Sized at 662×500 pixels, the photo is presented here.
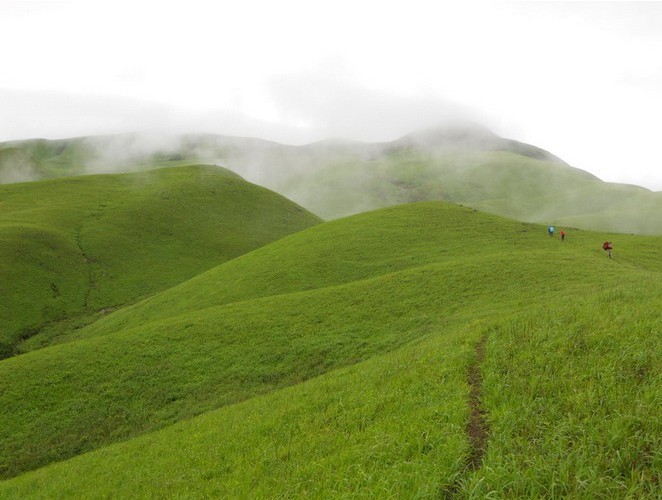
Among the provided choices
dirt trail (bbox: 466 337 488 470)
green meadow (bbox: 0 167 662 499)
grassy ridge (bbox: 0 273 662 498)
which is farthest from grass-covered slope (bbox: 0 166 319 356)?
dirt trail (bbox: 466 337 488 470)

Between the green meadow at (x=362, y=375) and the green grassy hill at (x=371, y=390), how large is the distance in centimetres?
7

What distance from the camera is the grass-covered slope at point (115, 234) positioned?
6091 centimetres

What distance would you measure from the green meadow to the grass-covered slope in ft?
3.75

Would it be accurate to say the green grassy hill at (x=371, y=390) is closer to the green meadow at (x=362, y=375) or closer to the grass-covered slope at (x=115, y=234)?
the green meadow at (x=362, y=375)

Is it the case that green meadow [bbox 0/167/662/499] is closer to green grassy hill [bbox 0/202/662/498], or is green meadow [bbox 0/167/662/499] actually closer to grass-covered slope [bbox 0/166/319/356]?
green grassy hill [bbox 0/202/662/498]

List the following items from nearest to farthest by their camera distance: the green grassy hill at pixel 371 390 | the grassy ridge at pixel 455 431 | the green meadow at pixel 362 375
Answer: the grassy ridge at pixel 455 431 → the green grassy hill at pixel 371 390 → the green meadow at pixel 362 375

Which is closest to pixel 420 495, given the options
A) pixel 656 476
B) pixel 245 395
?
pixel 656 476

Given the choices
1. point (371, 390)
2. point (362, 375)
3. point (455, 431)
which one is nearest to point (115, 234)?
point (362, 375)

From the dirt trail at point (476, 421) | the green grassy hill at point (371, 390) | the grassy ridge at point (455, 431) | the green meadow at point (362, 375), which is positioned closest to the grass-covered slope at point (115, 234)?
the green meadow at point (362, 375)

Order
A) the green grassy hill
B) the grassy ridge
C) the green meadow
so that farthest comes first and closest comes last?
the green meadow
the green grassy hill
the grassy ridge

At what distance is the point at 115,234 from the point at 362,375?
276ft

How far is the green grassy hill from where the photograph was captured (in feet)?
25.2

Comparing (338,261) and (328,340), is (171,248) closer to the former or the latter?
(338,261)

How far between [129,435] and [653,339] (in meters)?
27.0
